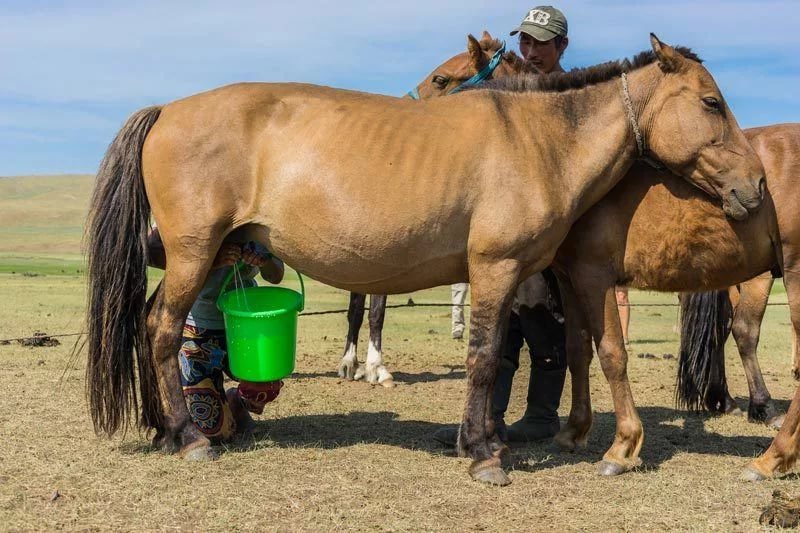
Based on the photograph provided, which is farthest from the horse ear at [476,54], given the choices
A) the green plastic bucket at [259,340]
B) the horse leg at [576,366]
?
the green plastic bucket at [259,340]

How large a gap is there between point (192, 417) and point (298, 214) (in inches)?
66.5

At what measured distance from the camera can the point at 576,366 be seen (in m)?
5.90

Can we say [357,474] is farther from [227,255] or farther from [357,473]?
[227,255]

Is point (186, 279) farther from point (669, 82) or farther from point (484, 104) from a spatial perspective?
point (669, 82)

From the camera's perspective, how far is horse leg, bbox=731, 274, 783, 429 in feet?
23.6

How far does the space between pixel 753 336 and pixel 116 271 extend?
5.36m

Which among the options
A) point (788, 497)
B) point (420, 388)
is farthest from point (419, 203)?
point (420, 388)

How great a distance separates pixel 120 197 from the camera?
5.32 metres

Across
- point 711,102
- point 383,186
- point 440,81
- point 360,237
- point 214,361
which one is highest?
point 440,81

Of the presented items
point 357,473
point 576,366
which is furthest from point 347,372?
point 357,473

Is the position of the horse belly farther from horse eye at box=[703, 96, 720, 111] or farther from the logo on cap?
the logo on cap

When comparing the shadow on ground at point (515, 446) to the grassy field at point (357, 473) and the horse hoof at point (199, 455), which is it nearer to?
the grassy field at point (357, 473)

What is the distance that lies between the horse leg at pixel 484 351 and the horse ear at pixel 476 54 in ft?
7.66

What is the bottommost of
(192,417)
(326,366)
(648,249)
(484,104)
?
(326,366)
